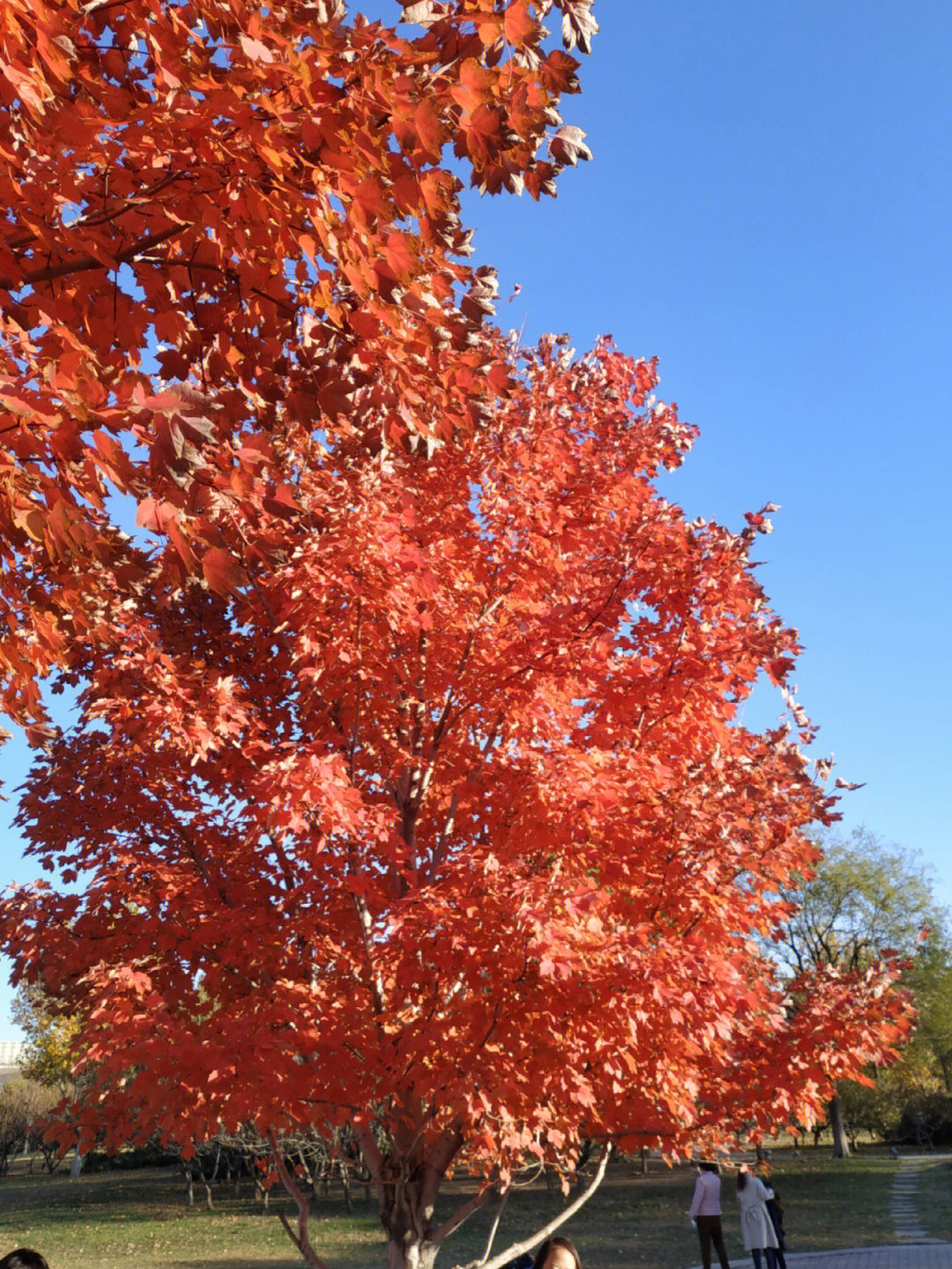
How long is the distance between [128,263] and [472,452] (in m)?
3.67

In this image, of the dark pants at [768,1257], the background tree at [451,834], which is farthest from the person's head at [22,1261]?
the dark pants at [768,1257]

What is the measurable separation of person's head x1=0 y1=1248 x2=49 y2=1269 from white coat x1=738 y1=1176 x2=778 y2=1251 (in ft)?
33.8

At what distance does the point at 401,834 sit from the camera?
6.62m

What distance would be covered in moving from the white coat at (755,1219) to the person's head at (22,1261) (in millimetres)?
10304

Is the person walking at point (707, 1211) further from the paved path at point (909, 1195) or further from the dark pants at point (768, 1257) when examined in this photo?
the paved path at point (909, 1195)

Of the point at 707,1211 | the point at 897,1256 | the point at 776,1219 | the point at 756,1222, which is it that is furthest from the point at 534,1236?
the point at 897,1256

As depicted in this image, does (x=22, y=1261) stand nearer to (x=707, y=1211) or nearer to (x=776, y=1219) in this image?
(x=707, y=1211)

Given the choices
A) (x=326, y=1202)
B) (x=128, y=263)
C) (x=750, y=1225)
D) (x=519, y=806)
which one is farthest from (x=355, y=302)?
(x=326, y=1202)

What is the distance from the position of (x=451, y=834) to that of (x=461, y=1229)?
18.6 metres

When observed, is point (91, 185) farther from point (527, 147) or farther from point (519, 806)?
point (519, 806)

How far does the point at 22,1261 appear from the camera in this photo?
4480 millimetres

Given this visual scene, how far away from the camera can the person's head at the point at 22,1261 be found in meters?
4.41

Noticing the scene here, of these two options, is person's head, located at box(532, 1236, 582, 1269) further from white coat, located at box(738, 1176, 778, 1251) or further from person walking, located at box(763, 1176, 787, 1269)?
person walking, located at box(763, 1176, 787, 1269)

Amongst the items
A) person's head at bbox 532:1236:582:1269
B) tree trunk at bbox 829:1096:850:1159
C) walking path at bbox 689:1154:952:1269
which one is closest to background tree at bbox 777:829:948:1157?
tree trunk at bbox 829:1096:850:1159
